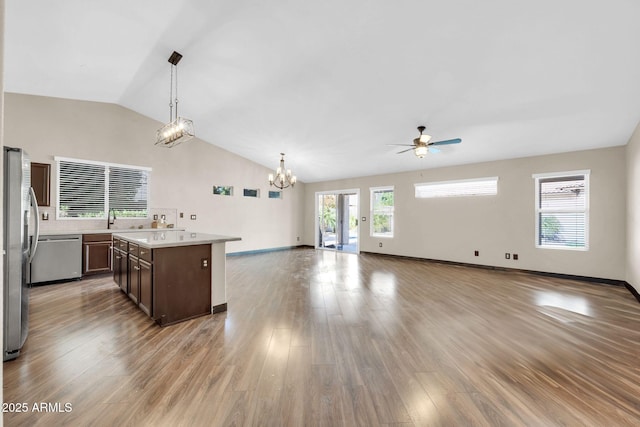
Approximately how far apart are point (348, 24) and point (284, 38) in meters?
0.76

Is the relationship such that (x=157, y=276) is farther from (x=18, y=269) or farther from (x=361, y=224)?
(x=361, y=224)

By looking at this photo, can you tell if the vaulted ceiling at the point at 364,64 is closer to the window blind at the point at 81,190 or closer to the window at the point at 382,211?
the window blind at the point at 81,190

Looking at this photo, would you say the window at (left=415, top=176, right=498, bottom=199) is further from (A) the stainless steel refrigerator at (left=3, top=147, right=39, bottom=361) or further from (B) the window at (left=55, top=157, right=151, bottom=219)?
(A) the stainless steel refrigerator at (left=3, top=147, right=39, bottom=361)

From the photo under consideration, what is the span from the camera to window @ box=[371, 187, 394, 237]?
25.2ft

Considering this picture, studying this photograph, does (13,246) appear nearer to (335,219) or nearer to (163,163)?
(163,163)

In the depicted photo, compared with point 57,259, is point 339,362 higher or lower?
lower

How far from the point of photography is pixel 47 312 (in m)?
3.34

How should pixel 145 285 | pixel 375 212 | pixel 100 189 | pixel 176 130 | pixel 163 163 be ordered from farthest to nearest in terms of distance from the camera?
pixel 375 212
pixel 163 163
pixel 100 189
pixel 176 130
pixel 145 285

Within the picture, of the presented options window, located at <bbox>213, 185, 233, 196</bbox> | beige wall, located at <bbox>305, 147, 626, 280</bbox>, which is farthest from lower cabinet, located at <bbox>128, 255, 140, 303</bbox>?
beige wall, located at <bbox>305, 147, 626, 280</bbox>

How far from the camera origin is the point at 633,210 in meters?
4.13

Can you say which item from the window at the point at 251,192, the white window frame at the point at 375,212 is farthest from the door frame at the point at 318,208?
the window at the point at 251,192

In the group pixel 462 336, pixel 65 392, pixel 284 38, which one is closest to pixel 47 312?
pixel 65 392

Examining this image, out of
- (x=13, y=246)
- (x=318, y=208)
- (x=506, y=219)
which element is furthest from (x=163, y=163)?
(x=506, y=219)

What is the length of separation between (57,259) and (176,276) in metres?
3.16
